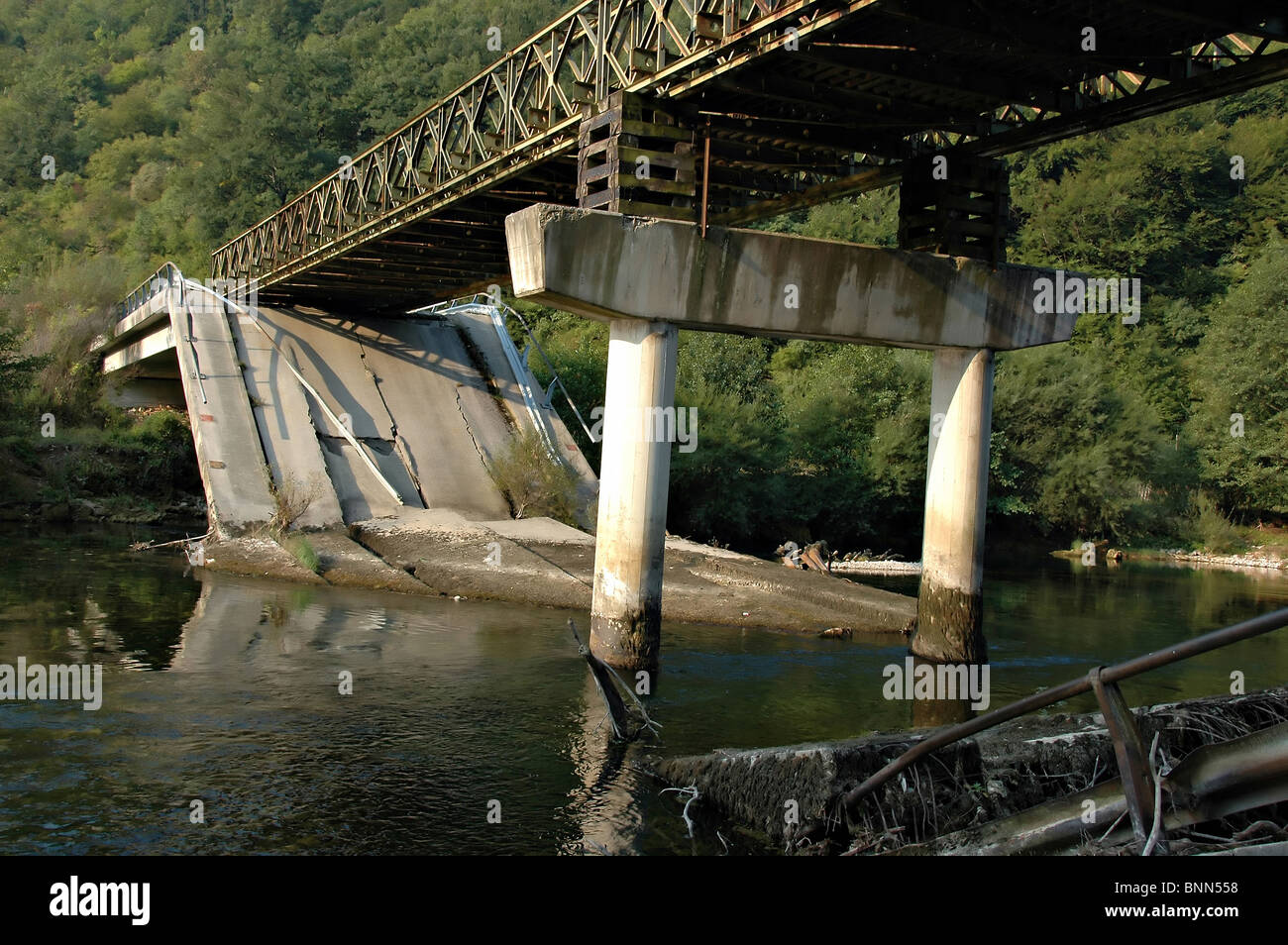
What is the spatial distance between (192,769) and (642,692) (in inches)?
200

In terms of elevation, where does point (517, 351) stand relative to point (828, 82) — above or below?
below

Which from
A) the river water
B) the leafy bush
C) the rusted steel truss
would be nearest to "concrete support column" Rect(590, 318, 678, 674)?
the river water

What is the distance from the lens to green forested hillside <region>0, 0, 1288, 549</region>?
32.3 meters

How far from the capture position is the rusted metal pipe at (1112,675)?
13.8 feet

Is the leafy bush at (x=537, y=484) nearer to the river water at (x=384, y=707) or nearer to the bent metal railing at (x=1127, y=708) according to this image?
the river water at (x=384, y=707)

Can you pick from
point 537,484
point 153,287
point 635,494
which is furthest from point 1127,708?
point 153,287

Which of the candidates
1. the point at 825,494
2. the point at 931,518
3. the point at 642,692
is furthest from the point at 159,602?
the point at 825,494

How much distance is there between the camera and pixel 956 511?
15.3m

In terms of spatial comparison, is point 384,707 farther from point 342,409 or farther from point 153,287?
point 153,287

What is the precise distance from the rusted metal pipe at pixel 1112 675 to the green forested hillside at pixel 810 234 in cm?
2281

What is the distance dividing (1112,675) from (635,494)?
353 inches

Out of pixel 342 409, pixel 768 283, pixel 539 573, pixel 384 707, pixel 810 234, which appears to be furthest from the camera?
pixel 810 234

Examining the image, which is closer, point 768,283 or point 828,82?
point 828,82

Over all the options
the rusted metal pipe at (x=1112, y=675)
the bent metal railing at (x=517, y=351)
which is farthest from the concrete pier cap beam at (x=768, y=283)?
the bent metal railing at (x=517, y=351)
